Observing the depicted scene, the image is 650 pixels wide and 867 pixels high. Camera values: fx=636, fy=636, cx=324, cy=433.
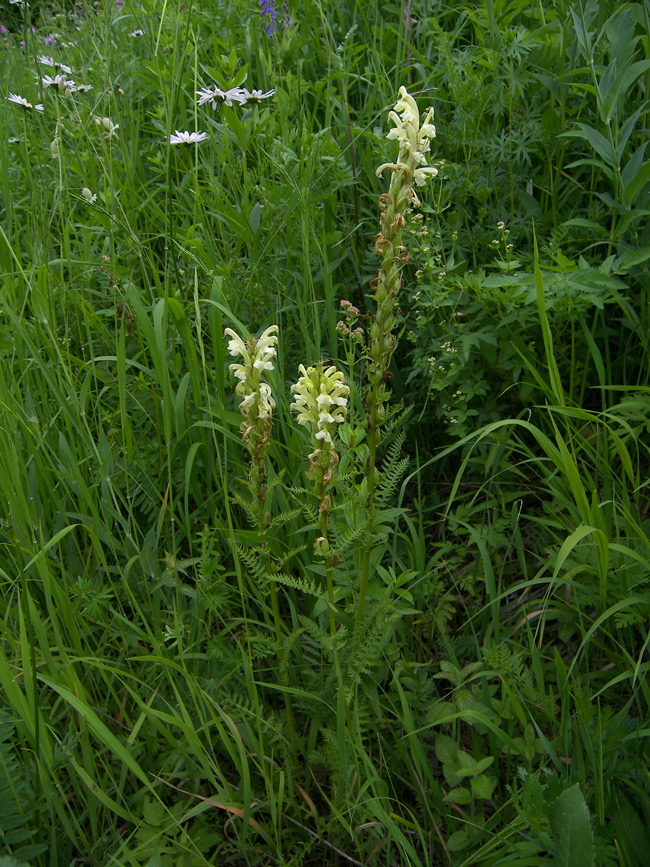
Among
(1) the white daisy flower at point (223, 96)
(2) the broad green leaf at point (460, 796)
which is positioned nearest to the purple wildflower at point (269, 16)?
(1) the white daisy flower at point (223, 96)

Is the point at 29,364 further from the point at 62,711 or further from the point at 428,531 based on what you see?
the point at 428,531

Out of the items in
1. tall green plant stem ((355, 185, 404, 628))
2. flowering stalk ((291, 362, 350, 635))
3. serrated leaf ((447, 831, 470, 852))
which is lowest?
serrated leaf ((447, 831, 470, 852))

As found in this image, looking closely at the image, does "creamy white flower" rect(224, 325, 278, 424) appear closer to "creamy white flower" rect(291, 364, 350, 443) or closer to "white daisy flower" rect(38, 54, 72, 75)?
"creamy white flower" rect(291, 364, 350, 443)

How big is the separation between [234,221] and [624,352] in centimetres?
143

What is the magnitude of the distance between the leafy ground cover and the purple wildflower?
0.09 m

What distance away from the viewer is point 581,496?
1609 mm

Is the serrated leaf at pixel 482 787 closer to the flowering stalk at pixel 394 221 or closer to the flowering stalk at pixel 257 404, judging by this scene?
the flowering stalk at pixel 257 404

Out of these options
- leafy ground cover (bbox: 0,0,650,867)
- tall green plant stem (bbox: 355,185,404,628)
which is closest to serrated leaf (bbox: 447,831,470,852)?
leafy ground cover (bbox: 0,0,650,867)

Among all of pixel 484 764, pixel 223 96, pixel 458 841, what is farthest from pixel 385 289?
pixel 223 96

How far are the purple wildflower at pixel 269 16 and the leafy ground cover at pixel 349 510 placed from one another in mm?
85

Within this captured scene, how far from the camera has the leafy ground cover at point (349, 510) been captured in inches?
55.1

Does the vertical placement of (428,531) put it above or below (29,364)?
below

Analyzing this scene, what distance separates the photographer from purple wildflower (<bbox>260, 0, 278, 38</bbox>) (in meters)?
2.99

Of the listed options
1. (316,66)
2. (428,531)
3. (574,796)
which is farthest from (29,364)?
(316,66)
